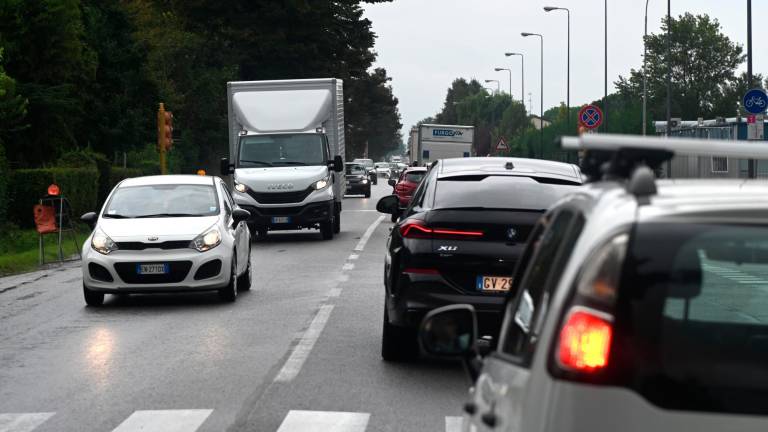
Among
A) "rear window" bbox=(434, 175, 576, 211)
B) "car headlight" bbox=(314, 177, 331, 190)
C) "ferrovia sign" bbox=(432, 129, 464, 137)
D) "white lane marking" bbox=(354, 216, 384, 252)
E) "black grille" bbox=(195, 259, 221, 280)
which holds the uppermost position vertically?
"ferrovia sign" bbox=(432, 129, 464, 137)

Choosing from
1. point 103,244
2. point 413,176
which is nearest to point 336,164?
point 413,176

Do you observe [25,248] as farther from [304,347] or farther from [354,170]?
[354,170]

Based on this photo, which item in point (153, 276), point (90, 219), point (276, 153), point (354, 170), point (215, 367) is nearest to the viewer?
point (215, 367)

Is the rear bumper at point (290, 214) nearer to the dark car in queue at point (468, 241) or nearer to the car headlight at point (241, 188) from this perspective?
the car headlight at point (241, 188)

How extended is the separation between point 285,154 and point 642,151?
85.3 ft

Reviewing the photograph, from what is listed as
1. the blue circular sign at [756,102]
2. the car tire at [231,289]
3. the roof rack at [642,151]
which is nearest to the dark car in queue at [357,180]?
the blue circular sign at [756,102]

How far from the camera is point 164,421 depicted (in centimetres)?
853

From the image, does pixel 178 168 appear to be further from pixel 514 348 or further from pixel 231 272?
pixel 514 348


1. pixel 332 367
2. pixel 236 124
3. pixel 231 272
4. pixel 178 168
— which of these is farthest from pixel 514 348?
pixel 178 168

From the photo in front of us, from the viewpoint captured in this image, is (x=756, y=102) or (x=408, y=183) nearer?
(x=756, y=102)

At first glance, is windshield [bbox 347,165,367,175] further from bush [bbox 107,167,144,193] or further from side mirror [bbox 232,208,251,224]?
side mirror [bbox 232,208,251,224]

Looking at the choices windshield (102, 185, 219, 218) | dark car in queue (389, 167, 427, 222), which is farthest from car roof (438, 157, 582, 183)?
dark car in queue (389, 167, 427, 222)

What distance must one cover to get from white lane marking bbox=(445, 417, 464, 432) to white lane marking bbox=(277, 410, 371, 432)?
0.47 m

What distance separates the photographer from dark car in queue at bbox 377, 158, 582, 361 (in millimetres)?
10086
